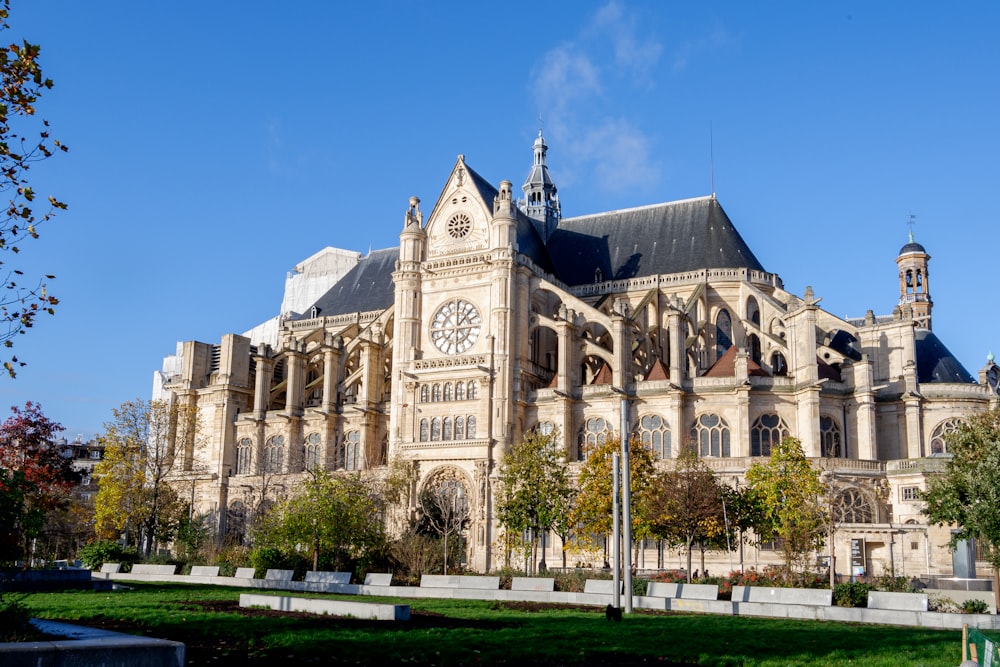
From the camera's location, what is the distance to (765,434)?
5119 cm

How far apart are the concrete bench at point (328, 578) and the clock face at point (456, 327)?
2427 cm

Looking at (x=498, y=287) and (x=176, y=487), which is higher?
(x=498, y=287)

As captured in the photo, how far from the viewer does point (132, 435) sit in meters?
57.7

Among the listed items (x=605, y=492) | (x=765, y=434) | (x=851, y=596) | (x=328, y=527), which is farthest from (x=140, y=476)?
(x=851, y=596)

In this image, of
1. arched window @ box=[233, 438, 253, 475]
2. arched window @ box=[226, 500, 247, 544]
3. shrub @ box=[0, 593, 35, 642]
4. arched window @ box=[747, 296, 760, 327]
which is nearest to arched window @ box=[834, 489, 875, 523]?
arched window @ box=[747, 296, 760, 327]

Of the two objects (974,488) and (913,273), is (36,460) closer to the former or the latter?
(974,488)

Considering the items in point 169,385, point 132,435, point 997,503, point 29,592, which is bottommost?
point 29,592

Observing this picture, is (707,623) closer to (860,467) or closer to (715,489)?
(715,489)

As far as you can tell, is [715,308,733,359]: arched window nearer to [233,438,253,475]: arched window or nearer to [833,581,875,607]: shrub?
[233,438,253,475]: arched window

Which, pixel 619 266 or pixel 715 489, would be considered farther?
pixel 619 266

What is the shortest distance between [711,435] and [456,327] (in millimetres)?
15962

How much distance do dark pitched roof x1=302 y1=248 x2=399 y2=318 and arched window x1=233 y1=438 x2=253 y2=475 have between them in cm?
1308

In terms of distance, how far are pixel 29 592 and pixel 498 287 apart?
31657 mm

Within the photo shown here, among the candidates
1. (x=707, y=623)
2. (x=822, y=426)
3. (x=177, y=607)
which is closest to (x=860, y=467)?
Answer: (x=822, y=426)
